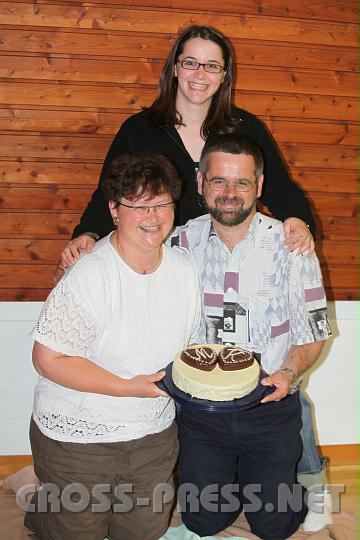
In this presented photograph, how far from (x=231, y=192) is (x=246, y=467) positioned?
1.21 meters

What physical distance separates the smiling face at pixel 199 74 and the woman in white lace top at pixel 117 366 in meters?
0.55

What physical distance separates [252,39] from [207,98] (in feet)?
2.70

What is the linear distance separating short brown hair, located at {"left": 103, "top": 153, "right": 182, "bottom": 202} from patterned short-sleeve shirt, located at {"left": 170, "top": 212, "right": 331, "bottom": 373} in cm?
43

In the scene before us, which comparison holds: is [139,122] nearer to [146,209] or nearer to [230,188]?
[230,188]

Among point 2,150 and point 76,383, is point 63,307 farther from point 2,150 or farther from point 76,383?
point 2,150

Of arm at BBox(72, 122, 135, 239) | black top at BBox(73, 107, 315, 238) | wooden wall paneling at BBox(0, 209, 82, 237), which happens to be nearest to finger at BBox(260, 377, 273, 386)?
black top at BBox(73, 107, 315, 238)

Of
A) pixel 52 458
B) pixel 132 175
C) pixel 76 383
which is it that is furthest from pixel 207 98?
pixel 52 458

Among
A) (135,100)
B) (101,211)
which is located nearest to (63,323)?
(101,211)

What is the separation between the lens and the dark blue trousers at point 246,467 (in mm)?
2490

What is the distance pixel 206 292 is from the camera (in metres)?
2.46

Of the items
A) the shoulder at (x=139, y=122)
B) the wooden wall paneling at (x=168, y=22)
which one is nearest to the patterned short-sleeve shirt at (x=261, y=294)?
the shoulder at (x=139, y=122)

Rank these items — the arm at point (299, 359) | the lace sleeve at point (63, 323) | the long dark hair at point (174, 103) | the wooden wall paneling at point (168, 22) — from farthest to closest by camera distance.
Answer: the wooden wall paneling at point (168, 22) < the long dark hair at point (174, 103) < the arm at point (299, 359) < the lace sleeve at point (63, 323)

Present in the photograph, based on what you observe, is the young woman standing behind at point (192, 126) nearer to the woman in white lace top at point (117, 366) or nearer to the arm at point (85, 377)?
the woman in white lace top at point (117, 366)

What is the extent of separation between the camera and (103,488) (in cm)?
227
